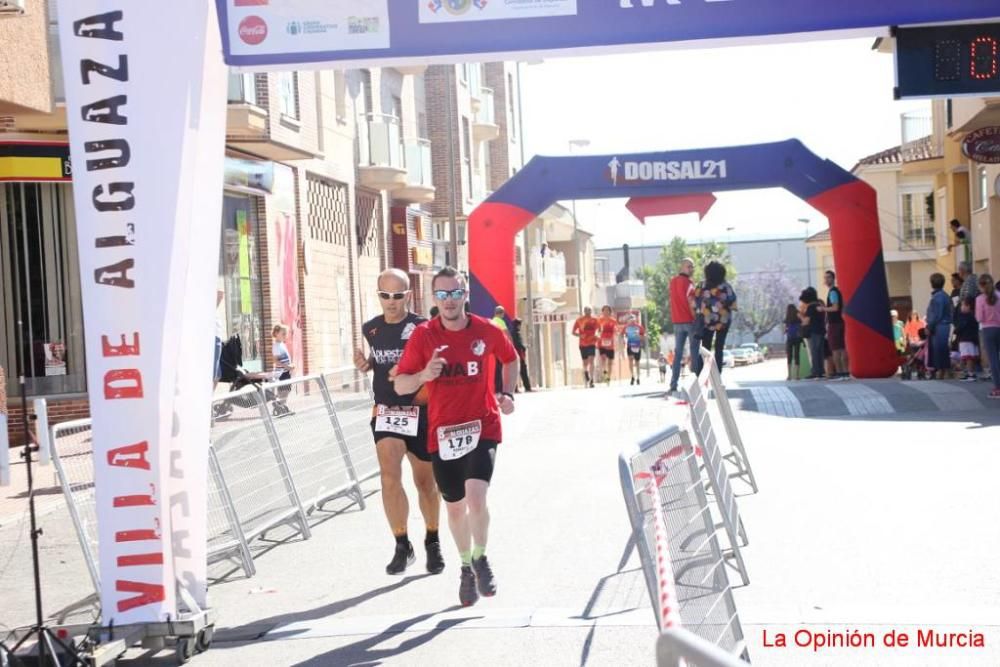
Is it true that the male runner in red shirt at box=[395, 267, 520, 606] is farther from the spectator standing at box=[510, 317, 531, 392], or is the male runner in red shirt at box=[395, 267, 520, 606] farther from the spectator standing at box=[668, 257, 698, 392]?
the spectator standing at box=[510, 317, 531, 392]

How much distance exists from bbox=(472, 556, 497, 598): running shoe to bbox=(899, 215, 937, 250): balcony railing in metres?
57.9

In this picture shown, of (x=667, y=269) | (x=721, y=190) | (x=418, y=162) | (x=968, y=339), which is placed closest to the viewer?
(x=968, y=339)

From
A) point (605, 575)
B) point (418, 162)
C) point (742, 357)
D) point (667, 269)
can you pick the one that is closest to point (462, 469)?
point (605, 575)

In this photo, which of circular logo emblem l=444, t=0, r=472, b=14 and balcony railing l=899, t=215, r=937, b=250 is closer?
circular logo emblem l=444, t=0, r=472, b=14

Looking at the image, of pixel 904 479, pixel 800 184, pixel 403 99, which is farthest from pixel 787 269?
pixel 904 479

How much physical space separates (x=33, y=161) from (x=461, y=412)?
15.3 metres

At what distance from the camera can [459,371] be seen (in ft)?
26.9

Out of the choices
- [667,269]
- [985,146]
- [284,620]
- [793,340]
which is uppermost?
[985,146]

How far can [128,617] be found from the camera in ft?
23.5

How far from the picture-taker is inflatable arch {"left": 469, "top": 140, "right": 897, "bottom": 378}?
23.1 meters

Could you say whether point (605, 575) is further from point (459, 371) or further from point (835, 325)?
point (835, 325)

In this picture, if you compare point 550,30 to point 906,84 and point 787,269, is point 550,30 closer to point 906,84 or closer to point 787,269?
point 906,84

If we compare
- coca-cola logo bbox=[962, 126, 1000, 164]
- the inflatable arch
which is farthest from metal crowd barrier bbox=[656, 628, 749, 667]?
coca-cola logo bbox=[962, 126, 1000, 164]

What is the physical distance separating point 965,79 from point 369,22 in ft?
12.7
